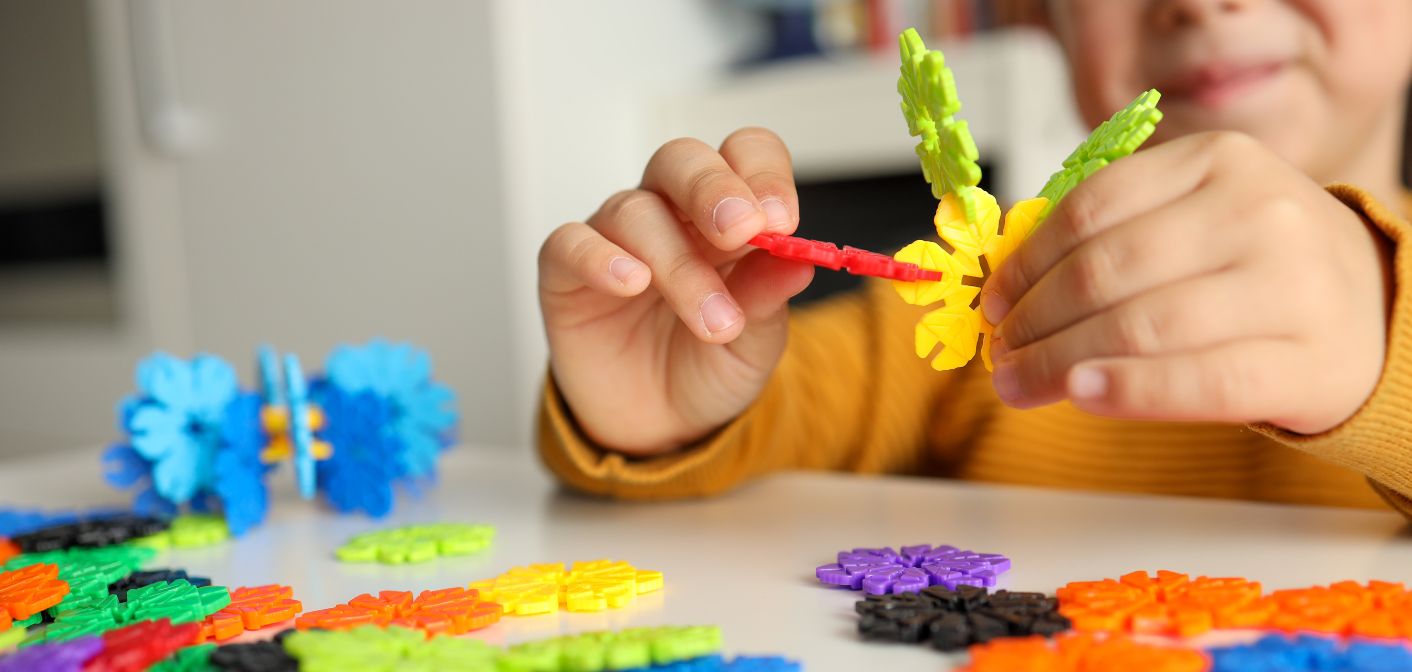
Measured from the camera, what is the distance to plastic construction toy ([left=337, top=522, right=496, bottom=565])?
0.58 m

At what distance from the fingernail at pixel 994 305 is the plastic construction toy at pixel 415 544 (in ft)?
0.94

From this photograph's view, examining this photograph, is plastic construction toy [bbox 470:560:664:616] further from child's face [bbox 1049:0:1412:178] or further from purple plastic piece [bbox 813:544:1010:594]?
child's face [bbox 1049:0:1412:178]

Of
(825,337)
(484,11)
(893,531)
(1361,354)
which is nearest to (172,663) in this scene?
(893,531)

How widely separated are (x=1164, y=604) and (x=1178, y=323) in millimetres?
102

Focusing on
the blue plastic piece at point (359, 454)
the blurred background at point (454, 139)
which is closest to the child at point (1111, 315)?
the blue plastic piece at point (359, 454)

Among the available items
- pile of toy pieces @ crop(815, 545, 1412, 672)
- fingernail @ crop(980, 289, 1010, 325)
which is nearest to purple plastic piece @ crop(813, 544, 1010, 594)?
pile of toy pieces @ crop(815, 545, 1412, 672)

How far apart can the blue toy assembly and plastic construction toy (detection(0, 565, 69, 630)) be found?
131 mm

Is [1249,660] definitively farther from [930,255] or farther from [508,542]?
[508,542]

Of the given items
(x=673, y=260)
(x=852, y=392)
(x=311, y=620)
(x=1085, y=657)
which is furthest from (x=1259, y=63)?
(x=311, y=620)

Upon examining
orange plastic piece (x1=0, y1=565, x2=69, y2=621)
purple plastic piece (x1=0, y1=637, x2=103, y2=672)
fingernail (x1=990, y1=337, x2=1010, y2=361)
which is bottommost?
purple plastic piece (x1=0, y1=637, x2=103, y2=672)

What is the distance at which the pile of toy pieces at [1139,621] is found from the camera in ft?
1.18

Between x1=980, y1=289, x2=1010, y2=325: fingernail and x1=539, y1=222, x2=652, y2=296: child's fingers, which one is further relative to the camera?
x1=539, y1=222, x2=652, y2=296: child's fingers

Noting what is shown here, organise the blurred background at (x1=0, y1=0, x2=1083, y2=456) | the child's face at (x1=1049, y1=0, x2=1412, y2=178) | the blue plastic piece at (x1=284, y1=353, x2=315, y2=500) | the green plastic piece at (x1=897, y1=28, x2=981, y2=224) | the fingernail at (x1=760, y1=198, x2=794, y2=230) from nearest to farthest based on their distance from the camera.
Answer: the green plastic piece at (x1=897, y1=28, x2=981, y2=224) → the fingernail at (x1=760, y1=198, x2=794, y2=230) → the blue plastic piece at (x1=284, y1=353, x2=315, y2=500) → the child's face at (x1=1049, y1=0, x2=1412, y2=178) → the blurred background at (x1=0, y1=0, x2=1083, y2=456)

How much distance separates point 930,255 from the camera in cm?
48
